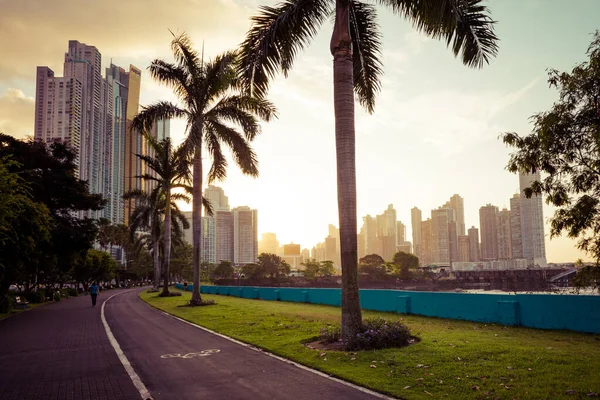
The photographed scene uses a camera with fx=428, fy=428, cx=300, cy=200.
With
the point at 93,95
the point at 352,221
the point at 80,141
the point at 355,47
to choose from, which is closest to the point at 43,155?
the point at 355,47

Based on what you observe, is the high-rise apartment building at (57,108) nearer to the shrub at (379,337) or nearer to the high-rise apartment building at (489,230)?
the shrub at (379,337)

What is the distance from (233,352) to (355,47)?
32.6ft

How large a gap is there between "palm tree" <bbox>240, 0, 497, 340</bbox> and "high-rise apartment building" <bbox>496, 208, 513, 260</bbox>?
585 ft

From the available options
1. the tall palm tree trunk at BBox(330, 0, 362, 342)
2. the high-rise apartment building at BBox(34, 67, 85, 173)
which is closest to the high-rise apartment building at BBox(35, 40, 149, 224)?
the high-rise apartment building at BBox(34, 67, 85, 173)

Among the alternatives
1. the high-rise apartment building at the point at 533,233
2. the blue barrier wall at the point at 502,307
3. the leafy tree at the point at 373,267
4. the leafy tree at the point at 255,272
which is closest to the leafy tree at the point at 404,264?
the leafy tree at the point at 373,267

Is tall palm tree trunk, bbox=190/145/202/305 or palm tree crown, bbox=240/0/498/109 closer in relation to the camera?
palm tree crown, bbox=240/0/498/109

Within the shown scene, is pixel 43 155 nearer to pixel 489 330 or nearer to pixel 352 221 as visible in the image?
pixel 352 221

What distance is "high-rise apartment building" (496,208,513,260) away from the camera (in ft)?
568

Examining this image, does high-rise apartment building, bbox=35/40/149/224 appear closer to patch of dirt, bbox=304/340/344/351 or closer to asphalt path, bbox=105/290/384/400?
asphalt path, bbox=105/290/384/400

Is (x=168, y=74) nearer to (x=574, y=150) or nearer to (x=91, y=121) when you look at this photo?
(x=574, y=150)

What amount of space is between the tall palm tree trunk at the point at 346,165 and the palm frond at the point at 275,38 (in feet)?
3.42

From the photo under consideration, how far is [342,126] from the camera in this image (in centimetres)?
1145

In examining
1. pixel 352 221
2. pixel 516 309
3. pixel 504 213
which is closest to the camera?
pixel 352 221

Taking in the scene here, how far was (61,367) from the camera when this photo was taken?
931cm
